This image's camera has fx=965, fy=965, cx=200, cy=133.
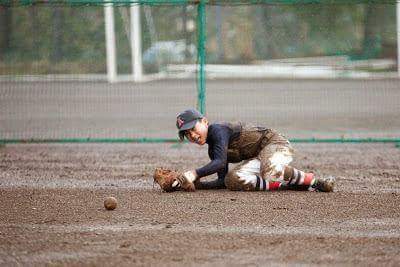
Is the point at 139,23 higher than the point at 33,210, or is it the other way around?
the point at 139,23

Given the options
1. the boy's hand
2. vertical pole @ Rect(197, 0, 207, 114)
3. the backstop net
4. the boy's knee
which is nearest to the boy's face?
the boy's hand

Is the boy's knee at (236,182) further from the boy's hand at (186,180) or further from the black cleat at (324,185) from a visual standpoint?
the black cleat at (324,185)

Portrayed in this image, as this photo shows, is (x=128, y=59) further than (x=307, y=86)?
Yes

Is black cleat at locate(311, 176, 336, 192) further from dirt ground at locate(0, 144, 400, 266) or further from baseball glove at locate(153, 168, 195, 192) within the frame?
baseball glove at locate(153, 168, 195, 192)

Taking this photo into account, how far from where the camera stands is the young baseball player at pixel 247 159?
373 inches

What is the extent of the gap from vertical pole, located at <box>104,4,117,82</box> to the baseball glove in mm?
12844

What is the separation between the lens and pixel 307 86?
83.3 feet

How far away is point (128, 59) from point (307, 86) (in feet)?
18.6

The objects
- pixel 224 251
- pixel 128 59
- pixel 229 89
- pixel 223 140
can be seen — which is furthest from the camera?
pixel 128 59

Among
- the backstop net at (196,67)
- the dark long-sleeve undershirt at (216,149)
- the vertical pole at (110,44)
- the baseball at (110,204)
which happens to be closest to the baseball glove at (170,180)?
the dark long-sleeve undershirt at (216,149)

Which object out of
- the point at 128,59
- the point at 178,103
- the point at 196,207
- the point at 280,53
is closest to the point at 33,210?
the point at 196,207

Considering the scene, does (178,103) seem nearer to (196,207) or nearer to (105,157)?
(105,157)

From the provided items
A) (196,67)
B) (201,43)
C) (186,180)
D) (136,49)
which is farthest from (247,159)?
(136,49)

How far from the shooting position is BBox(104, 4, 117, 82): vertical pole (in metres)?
22.8
